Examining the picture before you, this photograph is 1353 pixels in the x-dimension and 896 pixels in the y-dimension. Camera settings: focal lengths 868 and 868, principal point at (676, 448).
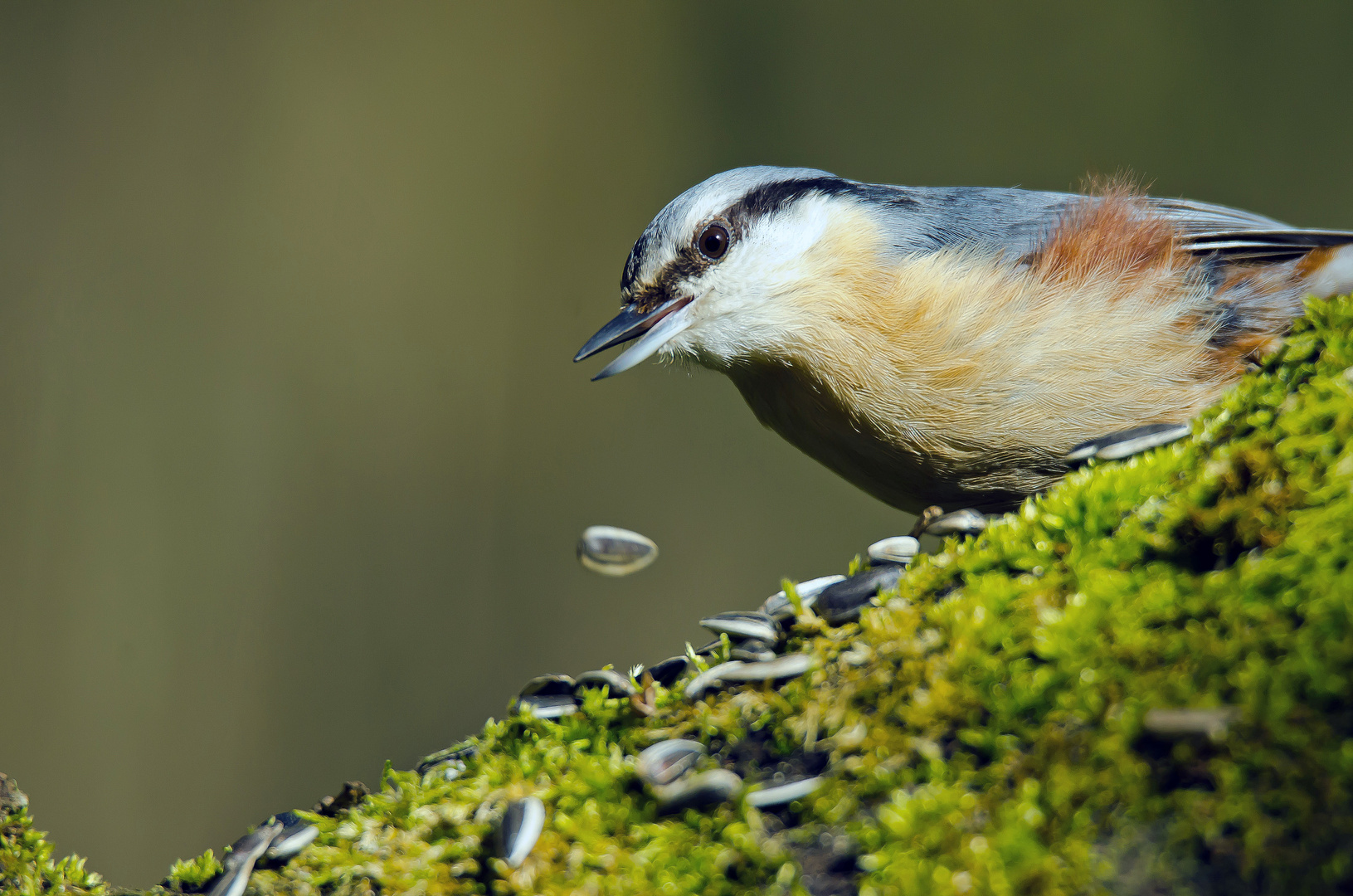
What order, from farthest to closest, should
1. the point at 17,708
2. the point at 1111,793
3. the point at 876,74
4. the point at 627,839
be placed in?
the point at 876,74 → the point at 17,708 → the point at 627,839 → the point at 1111,793

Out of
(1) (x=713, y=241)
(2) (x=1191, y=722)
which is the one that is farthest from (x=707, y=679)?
(1) (x=713, y=241)

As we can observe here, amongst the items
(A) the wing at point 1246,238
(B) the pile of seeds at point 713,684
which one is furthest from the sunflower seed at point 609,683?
(A) the wing at point 1246,238

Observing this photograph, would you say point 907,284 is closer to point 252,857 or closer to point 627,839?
point 627,839

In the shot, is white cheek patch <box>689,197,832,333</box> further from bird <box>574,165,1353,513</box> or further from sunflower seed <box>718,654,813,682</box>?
sunflower seed <box>718,654,813,682</box>

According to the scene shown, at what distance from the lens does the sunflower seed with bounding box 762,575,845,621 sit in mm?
858

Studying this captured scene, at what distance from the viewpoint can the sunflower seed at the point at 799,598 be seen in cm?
86

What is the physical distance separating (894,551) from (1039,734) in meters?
0.36

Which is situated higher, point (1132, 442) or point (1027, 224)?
point (1027, 224)

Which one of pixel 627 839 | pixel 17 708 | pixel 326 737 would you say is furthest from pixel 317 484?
pixel 627 839

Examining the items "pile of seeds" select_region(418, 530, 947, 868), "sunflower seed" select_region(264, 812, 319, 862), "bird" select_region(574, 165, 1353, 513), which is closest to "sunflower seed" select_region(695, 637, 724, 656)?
"pile of seeds" select_region(418, 530, 947, 868)

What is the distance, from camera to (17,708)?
139 inches

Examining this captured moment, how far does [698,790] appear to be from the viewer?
0.68m

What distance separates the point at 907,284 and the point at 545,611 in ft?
9.82

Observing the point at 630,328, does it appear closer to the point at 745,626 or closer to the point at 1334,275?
the point at 745,626
